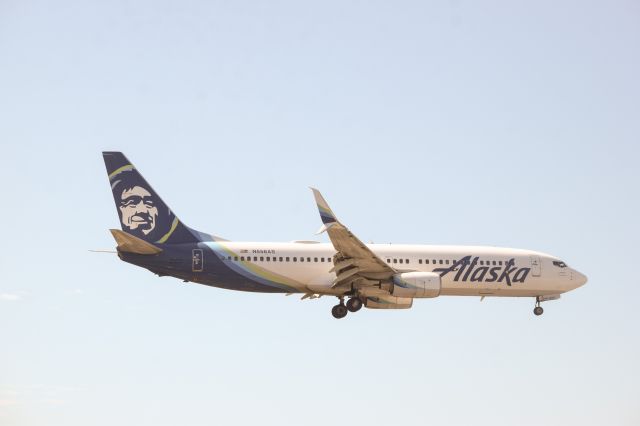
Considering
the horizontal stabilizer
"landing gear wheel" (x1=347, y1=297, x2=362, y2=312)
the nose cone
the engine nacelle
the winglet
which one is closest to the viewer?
the winglet

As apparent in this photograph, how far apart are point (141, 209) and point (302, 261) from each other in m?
8.01

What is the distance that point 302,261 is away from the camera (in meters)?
47.5

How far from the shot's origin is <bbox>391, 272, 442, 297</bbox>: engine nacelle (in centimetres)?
4681

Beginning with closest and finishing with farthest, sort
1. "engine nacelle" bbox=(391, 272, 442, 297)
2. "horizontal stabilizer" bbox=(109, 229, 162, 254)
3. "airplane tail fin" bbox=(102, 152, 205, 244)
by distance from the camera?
1. "horizontal stabilizer" bbox=(109, 229, 162, 254)
2. "engine nacelle" bbox=(391, 272, 442, 297)
3. "airplane tail fin" bbox=(102, 152, 205, 244)

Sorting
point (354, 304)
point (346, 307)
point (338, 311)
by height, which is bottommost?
point (338, 311)

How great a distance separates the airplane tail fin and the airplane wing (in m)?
6.48

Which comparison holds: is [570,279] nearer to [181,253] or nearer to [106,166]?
[181,253]

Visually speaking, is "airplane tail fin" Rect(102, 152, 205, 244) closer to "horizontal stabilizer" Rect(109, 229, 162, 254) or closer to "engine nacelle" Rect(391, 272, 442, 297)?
"horizontal stabilizer" Rect(109, 229, 162, 254)

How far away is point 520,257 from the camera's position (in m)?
51.7

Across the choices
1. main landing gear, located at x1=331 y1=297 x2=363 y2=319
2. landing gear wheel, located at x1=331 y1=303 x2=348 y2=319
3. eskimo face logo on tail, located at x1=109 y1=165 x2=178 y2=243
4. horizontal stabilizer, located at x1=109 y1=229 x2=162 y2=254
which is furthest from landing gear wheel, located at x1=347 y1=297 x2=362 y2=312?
horizontal stabilizer, located at x1=109 y1=229 x2=162 y2=254

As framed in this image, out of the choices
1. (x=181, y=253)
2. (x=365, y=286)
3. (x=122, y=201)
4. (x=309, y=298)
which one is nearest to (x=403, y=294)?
(x=365, y=286)

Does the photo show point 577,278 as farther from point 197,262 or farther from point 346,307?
point 197,262

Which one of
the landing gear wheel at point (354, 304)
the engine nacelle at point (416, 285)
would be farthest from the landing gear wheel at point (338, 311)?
the engine nacelle at point (416, 285)

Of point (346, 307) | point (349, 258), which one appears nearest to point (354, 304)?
point (346, 307)
